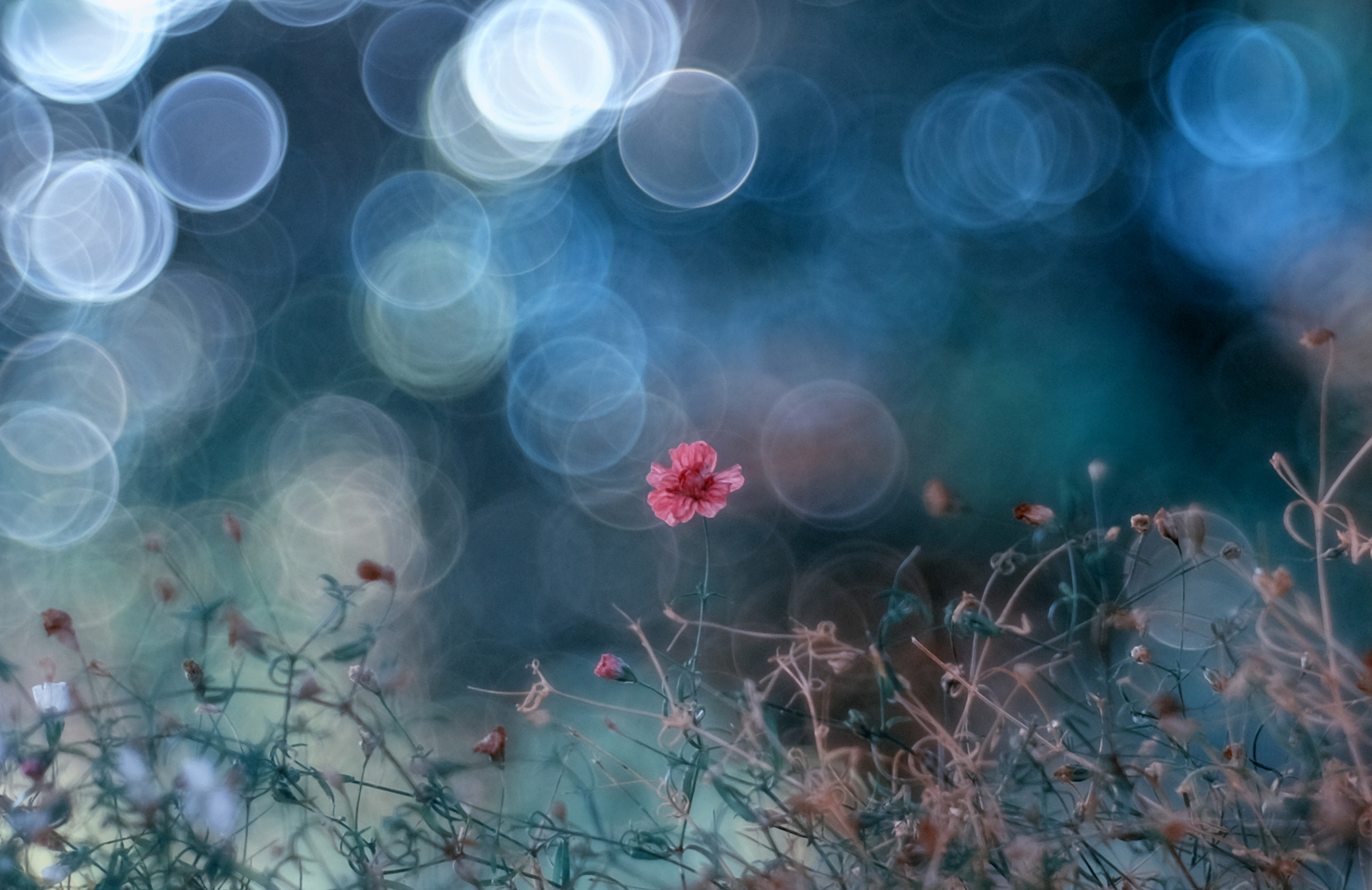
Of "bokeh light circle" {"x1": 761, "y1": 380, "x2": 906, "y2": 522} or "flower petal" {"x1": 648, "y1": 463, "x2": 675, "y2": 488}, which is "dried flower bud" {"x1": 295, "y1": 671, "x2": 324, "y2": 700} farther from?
"bokeh light circle" {"x1": 761, "y1": 380, "x2": 906, "y2": 522}

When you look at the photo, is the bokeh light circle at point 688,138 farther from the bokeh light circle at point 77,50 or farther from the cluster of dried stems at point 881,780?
the cluster of dried stems at point 881,780

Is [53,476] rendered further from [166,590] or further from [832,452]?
[166,590]

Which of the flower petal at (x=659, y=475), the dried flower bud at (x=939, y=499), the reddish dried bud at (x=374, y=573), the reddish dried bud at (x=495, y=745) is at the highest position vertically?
the reddish dried bud at (x=374, y=573)

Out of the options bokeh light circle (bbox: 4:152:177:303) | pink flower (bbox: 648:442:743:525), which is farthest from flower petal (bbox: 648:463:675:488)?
bokeh light circle (bbox: 4:152:177:303)

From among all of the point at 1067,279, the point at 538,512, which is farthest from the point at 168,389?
the point at 1067,279

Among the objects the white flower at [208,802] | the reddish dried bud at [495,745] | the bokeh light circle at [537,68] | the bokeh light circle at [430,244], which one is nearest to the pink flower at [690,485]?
the reddish dried bud at [495,745]

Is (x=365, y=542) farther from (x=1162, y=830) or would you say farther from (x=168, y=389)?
(x=1162, y=830)

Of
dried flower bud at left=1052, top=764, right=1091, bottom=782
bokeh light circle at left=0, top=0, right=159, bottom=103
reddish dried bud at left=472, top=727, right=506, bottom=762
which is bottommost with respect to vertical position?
dried flower bud at left=1052, top=764, right=1091, bottom=782

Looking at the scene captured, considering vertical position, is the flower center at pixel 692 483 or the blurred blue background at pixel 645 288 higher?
the blurred blue background at pixel 645 288
